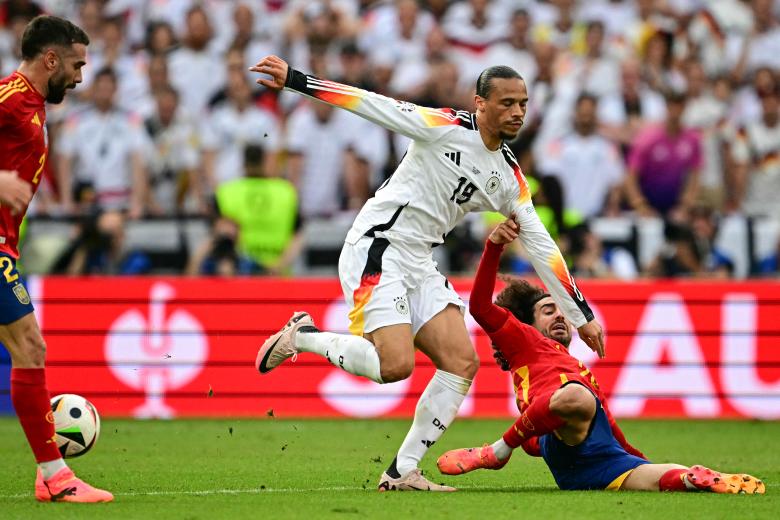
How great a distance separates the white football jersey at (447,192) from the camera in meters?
7.76

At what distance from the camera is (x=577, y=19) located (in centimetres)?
1730

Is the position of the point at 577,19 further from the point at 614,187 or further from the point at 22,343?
the point at 22,343

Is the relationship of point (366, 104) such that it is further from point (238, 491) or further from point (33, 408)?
point (33, 408)

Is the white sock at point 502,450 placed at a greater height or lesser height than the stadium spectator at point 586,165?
lesser

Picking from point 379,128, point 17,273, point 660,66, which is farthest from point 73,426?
point 660,66

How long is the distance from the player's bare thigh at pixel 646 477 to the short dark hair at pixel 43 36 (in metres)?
3.99

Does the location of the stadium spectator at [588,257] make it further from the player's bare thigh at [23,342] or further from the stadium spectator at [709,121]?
the player's bare thigh at [23,342]

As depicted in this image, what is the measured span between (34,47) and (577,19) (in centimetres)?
1112

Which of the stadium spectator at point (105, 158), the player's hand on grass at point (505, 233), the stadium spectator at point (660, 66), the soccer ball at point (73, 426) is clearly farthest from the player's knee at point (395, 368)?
the stadium spectator at point (660, 66)

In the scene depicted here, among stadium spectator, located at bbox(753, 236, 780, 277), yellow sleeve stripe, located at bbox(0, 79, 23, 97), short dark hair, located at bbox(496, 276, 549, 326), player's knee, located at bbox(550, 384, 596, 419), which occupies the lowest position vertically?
stadium spectator, located at bbox(753, 236, 780, 277)

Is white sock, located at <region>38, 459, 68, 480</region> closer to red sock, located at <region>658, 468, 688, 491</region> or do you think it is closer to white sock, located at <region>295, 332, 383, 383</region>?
white sock, located at <region>295, 332, 383, 383</region>

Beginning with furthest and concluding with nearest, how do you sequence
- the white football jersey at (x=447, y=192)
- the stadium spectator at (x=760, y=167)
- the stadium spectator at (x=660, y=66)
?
the stadium spectator at (x=660, y=66) → the stadium spectator at (x=760, y=167) → the white football jersey at (x=447, y=192)

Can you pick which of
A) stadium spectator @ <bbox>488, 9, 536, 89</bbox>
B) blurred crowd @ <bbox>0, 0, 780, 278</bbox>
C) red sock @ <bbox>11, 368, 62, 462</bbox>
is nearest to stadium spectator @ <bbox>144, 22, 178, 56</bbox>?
blurred crowd @ <bbox>0, 0, 780, 278</bbox>

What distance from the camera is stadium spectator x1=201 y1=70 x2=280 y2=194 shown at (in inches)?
593
